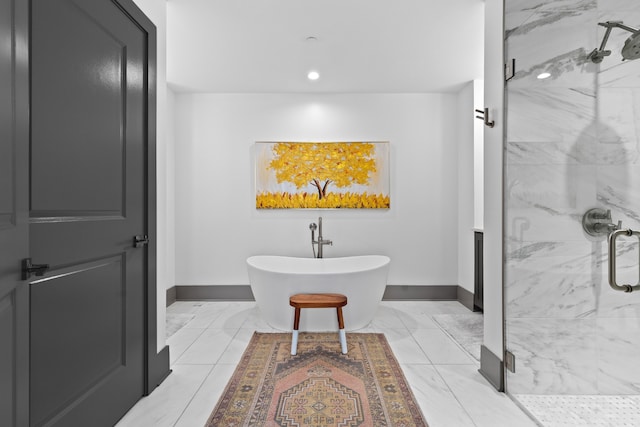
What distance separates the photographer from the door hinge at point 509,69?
2.04 meters

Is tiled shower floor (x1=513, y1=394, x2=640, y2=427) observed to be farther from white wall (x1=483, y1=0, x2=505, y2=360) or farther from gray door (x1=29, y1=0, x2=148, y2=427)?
gray door (x1=29, y1=0, x2=148, y2=427)

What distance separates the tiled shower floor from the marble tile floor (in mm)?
97

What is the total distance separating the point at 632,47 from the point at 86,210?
2565 millimetres

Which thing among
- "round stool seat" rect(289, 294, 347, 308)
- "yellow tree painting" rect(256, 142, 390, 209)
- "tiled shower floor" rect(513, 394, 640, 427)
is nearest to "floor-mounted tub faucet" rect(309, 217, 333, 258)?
"yellow tree painting" rect(256, 142, 390, 209)

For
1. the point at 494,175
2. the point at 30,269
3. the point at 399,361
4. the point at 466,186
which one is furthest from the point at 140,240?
the point at 466,186

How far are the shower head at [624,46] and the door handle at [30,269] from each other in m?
2.49

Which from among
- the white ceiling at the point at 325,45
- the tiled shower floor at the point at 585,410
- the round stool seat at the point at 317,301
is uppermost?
the white ceiling at the point at 325,45

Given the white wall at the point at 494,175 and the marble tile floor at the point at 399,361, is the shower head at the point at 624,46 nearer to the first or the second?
the white wall at the point at 494,175

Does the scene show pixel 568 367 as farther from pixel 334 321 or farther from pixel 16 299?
pixel 16 299

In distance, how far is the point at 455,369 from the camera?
2453 millimetres

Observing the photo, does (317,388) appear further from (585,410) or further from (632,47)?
(632,47)

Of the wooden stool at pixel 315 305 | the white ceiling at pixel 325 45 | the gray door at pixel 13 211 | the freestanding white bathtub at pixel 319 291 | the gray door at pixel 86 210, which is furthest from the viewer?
the freestanding white bathtub at pixel 319 291

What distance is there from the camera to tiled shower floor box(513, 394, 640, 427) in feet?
5.88

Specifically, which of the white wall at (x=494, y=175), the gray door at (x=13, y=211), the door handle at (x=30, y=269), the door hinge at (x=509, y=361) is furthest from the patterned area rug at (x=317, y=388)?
the door handle at (x=30, y=269)
